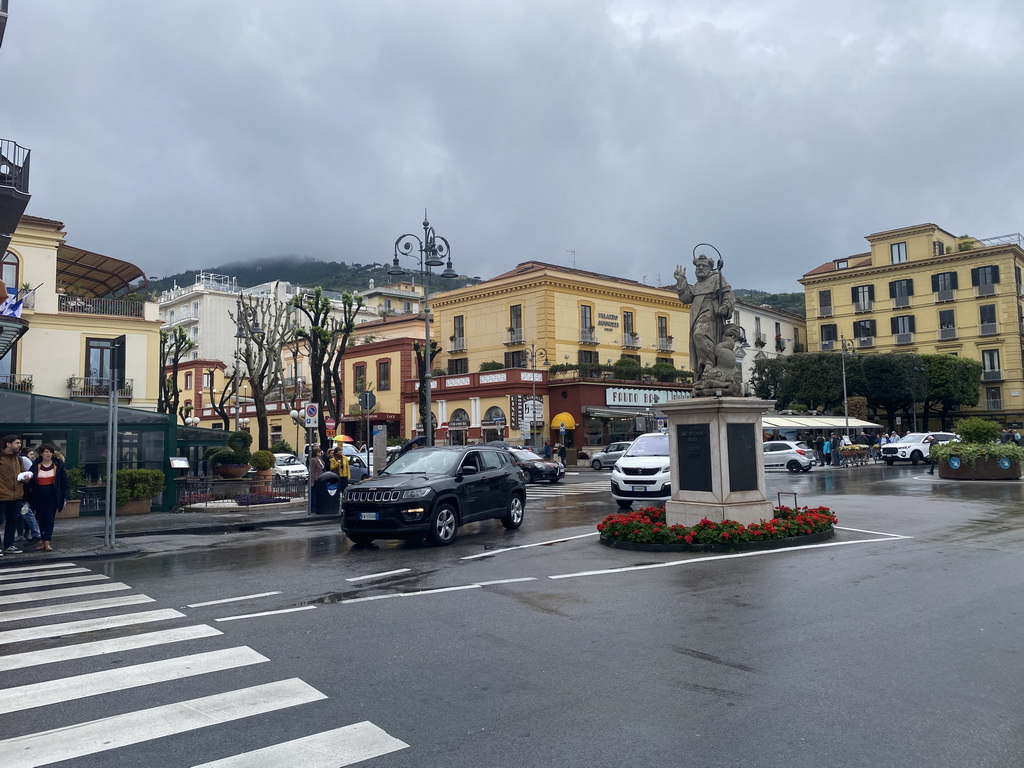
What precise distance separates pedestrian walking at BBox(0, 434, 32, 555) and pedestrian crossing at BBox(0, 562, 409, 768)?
441 cm

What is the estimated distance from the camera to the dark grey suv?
41.0ft

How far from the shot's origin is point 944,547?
11438 mm

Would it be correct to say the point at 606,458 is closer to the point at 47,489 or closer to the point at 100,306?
the point at 100,306

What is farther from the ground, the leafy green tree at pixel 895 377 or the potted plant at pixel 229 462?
the leafy green tree at pixel 895 377

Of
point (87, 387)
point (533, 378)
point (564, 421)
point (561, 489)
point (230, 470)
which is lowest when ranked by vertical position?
point (561, 489)

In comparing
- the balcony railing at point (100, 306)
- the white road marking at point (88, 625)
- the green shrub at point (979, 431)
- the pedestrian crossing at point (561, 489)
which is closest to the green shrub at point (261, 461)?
the pedestrian crossing at point (561, 489)

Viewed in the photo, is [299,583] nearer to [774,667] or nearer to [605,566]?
[605,566]

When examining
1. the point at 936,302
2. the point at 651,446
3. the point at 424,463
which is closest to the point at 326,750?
the point at 424,463

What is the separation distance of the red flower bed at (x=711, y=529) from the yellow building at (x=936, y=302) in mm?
52608

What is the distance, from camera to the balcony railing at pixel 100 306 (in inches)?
1570

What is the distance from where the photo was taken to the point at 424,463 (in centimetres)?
1403

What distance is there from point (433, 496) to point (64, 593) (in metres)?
5.22

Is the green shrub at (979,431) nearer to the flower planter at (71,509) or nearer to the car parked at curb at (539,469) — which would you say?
the car parked at curb at (539,469)

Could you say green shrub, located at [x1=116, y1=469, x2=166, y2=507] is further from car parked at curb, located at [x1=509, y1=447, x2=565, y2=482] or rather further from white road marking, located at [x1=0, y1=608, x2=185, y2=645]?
car parked at curb, located at [x1=509, y1=447, x2=565, y2=482]
